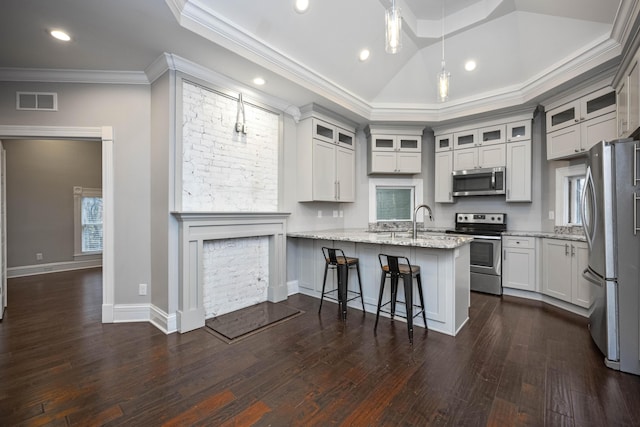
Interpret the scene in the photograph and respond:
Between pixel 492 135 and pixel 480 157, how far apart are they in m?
0.39

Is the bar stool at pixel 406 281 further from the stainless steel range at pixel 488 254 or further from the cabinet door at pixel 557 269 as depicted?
the cabinet door at pixel 557 269

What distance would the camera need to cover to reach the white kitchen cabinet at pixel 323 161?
4375 mm

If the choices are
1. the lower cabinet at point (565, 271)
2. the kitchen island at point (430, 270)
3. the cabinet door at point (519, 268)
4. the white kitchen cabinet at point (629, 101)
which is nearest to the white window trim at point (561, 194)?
the lower cabinet at point (565, 271)

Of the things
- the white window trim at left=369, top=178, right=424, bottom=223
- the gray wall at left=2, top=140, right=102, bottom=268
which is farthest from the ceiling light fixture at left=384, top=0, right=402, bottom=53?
the gray wall at left=2, top=140, right=102, bottom=268

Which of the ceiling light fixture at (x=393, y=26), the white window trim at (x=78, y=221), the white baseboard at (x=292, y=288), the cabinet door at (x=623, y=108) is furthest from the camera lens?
the white window trim at (x=78, y=221)

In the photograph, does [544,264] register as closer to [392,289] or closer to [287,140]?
[392,289]

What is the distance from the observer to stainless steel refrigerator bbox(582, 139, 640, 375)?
7.53ft

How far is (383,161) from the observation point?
17.3 ft

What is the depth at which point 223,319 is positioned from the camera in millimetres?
3387

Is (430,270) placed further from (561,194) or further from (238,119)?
(238,119)

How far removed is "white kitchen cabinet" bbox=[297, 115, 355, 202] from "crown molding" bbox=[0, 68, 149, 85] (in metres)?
2.16

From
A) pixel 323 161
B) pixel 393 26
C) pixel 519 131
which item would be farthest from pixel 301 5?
pixel 519 131

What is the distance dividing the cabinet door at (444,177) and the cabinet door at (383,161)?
807mm

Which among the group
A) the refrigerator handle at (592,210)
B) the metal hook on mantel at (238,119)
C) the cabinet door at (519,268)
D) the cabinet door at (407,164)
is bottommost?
the cabinet door at (519,268)
